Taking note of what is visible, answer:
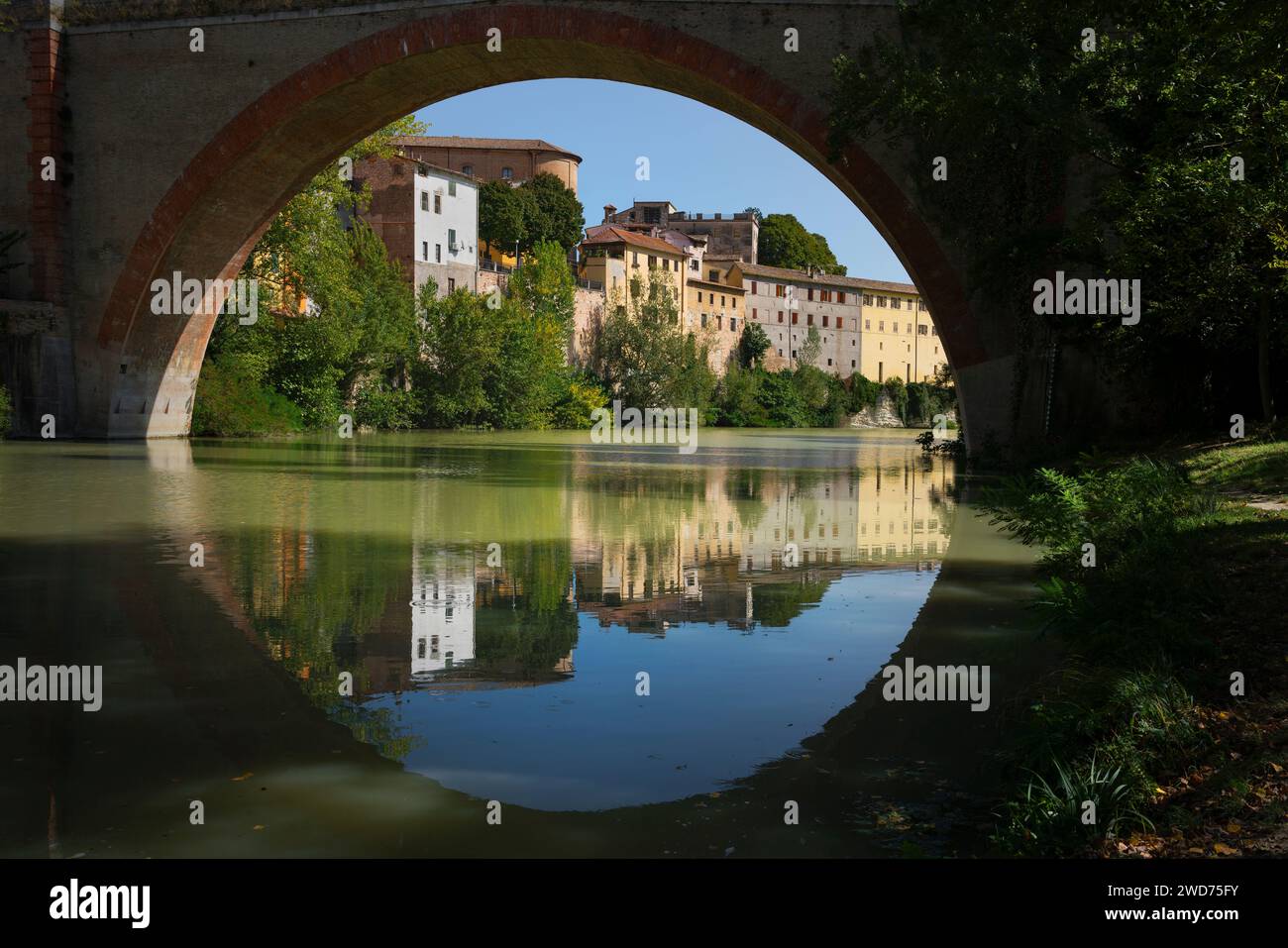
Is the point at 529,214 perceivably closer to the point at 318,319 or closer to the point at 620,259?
the point at 620,259

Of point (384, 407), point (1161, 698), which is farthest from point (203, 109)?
point (1161, 698)

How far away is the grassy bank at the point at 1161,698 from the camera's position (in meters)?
3.65

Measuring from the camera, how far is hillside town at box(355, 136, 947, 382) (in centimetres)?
5847

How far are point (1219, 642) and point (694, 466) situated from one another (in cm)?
1644

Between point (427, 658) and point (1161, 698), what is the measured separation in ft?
10.0

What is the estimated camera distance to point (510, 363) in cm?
4828

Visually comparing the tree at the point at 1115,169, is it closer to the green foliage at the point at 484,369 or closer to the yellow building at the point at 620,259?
the green foliage at the point at 484,369

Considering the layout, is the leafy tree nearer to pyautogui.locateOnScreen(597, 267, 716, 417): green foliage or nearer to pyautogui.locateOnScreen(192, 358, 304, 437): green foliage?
pyautogui.locateOnScreen(597, 267, 716, 417): green foliage

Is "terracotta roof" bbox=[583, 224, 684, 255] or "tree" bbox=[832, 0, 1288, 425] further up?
"terracotta roof" bbox=[583, 224, 684, 255]

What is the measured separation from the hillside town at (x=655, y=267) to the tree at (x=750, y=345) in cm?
67

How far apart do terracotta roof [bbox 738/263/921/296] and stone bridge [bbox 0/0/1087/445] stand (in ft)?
214

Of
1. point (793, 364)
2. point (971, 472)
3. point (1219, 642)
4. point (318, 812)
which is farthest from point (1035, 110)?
point (793, 364)

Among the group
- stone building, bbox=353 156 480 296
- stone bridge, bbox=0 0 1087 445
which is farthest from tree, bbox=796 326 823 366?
stone bridge, bbox=0 0 1087 445
